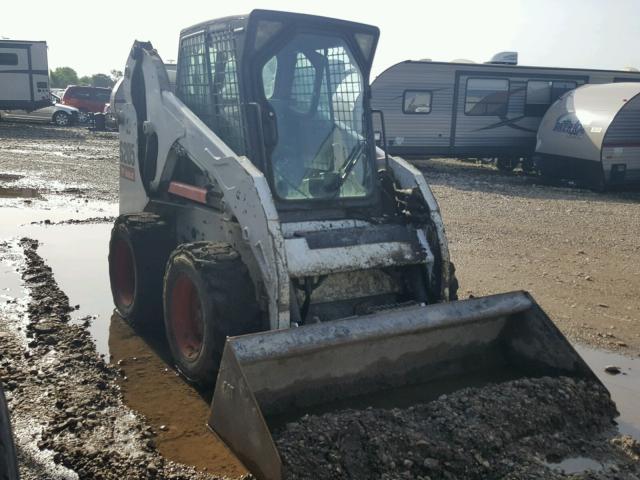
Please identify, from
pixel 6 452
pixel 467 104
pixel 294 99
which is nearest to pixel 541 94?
pixel 467 104

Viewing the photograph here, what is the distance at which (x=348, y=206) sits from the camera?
5.66m

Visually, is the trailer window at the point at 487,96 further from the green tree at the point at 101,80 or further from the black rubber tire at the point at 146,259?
the green tree at the point at 101,80

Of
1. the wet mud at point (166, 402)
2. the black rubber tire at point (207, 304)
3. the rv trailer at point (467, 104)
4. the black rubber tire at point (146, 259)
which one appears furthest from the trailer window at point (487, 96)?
the black rubber tire at point (207, 304)

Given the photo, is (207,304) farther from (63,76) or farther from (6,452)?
(63,76)

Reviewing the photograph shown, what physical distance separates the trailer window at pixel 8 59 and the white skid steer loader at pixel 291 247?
23258 millimetres

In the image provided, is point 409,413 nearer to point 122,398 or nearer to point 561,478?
point 561,478

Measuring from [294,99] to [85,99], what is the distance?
29.5 meters

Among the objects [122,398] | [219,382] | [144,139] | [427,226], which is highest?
[144,139]

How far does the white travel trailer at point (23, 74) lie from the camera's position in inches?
1056

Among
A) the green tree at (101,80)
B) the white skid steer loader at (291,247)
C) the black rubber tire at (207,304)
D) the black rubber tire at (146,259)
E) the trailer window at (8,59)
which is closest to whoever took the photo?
the white skid steer loader at (291,247)

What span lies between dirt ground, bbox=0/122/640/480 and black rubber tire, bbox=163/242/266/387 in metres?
0.28

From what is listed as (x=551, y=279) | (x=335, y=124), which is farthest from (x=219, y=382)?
(x=551, y=279)

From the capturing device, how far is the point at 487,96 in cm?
1998

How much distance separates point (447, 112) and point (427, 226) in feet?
48.8
